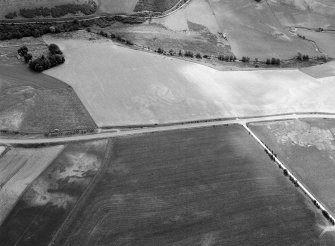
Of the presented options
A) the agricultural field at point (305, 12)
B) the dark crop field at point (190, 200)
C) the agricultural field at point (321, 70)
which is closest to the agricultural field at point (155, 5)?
the agricultural field at point (305, 12)

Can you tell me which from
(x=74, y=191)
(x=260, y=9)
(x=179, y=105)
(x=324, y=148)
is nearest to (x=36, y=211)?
(x=74, y=191)

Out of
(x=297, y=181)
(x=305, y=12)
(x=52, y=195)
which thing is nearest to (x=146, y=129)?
(x=52, y=195)

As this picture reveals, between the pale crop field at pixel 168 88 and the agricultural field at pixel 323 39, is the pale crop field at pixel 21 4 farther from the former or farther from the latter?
the agricultural field at pixel 323 39

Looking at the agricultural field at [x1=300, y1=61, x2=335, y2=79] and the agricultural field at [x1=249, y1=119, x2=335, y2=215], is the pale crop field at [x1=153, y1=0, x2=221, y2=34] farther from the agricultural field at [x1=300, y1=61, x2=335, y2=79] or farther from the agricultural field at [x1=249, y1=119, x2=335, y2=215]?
the agricultural field at [x1=249, y1=119, x2=335, y2=215]

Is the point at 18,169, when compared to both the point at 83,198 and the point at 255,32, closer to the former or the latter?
the point at 83,198

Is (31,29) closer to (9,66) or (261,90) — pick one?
(9,66)

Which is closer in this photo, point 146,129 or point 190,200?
point 190,200
